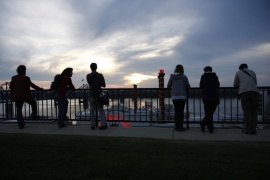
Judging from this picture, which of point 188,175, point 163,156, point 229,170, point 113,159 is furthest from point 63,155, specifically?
point 229,170

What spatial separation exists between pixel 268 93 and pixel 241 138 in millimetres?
2456

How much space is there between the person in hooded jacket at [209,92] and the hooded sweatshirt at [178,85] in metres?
0.45

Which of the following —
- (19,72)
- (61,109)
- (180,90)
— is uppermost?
(19,72)

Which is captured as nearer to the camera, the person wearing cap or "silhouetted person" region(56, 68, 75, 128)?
the person wearing cap

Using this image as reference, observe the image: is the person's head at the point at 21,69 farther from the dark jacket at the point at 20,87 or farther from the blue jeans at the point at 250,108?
the blue jeans at the point at 250,108

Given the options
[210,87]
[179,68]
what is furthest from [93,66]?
[210,87]

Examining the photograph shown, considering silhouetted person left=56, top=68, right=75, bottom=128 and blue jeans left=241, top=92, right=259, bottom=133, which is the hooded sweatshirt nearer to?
blue jeans left=241, top=92, right=259, bottom=133

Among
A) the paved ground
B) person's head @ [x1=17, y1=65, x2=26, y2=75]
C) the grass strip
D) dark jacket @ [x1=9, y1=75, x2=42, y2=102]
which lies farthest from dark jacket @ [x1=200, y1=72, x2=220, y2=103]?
person's head @ [x1=17, y1=65, x2=26, y2=75]

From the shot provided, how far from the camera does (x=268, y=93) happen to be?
7.76 metres

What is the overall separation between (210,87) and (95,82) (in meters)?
3.04

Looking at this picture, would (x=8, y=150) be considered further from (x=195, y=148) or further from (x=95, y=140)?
(x=195, y=148)

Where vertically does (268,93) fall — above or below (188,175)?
above

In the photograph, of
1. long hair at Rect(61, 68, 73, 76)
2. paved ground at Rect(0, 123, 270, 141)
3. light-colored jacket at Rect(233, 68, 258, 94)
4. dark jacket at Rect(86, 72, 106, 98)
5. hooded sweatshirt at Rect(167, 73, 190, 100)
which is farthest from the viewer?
long hair at Rect(61, 68, 73, 76)

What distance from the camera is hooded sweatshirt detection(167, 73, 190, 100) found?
22.6 feet
